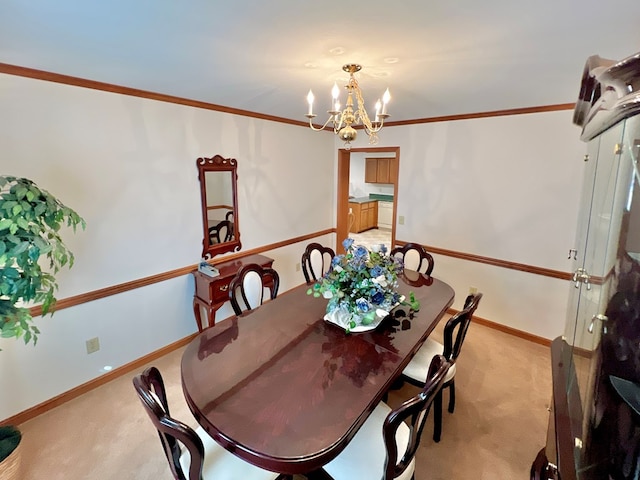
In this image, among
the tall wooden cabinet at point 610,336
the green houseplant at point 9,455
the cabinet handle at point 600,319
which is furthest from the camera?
the green houseplant at point 9,455

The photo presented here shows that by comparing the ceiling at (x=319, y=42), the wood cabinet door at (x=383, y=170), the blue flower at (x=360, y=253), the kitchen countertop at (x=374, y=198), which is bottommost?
the blue flower at (x=360, y=253)

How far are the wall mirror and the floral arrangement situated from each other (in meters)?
1.67

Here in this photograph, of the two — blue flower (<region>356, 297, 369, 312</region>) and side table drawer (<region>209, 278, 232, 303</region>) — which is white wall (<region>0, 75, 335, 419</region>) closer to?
side table drawer (<region>209, 278, 232, 303</region>)

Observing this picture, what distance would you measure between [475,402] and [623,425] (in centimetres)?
162

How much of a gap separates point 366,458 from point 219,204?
258cm

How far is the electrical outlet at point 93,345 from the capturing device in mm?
2412

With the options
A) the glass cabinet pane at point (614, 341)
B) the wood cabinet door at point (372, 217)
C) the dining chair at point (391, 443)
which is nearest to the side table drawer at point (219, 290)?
the dining chair at point (391, 443)

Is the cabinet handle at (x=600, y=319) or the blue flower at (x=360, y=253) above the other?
the blue flower at (x=360, y=253)

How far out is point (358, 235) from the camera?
8.02m

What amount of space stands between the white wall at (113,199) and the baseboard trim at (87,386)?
4 cm

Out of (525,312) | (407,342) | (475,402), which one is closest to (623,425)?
(407,342)

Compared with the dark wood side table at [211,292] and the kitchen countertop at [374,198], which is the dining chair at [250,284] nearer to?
the dark wood side table at [211,292]

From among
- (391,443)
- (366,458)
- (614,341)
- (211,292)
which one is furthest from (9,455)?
(614,341)

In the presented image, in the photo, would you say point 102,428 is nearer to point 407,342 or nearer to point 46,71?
point 407,342
